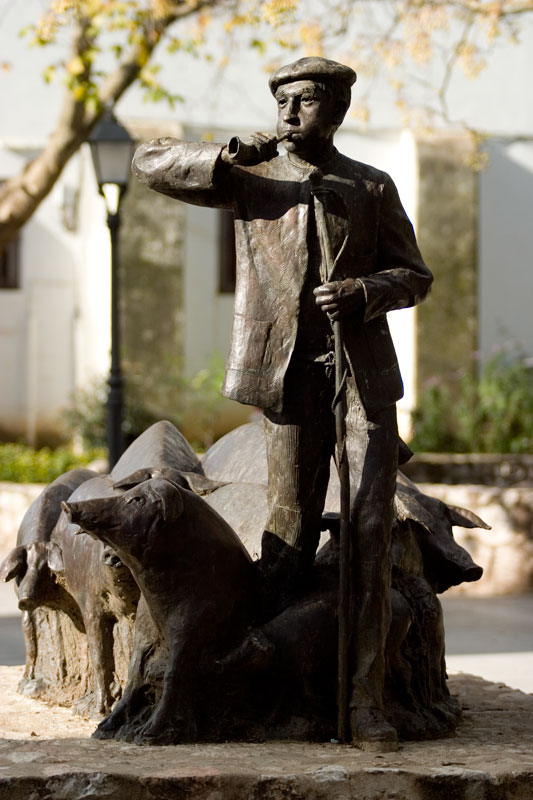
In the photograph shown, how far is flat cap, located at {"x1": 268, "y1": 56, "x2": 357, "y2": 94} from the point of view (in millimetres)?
4633

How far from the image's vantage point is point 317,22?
12445mm

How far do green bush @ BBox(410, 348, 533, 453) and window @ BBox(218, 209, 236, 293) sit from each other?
3137mm

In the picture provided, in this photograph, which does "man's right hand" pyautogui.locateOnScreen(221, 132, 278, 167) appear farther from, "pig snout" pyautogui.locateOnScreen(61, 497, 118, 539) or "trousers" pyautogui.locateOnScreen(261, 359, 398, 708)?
"pig snout" pyautogui.locateOnScreen(61, 497, 118, 539)

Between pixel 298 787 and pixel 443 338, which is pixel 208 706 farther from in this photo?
pixel 443 338

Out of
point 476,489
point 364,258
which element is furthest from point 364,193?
point 476,489

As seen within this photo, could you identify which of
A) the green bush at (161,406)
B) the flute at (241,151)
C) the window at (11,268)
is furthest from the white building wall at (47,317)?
the flute at (241,151)

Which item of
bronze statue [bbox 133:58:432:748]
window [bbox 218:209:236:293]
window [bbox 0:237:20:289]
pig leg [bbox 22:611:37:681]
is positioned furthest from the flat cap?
window [bbox 0:237:20:289]

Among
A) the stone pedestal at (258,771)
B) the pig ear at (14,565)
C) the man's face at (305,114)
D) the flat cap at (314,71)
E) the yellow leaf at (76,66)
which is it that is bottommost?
the stone pedestal at (258,771)

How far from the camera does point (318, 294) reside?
462cm

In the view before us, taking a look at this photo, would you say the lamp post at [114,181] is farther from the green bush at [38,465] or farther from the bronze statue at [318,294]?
the bronze statue at [318,294]

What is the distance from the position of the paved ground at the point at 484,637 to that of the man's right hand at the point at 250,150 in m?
3.22

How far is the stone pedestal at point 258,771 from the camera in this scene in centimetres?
406

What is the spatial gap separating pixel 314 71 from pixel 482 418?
34.2 ft

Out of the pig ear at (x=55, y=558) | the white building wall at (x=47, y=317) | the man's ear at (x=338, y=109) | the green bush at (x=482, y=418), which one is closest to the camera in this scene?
the man's ear at (x=338, y=109)
